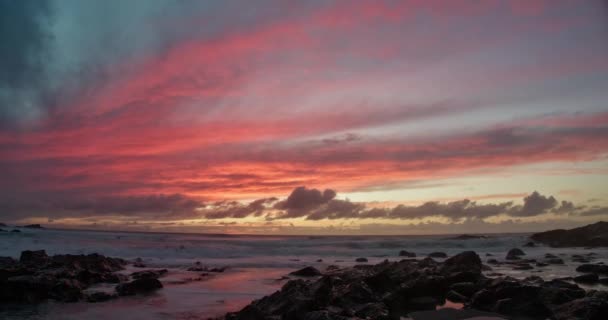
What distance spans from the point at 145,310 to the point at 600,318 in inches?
634

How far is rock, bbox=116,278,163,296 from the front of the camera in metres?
21.2

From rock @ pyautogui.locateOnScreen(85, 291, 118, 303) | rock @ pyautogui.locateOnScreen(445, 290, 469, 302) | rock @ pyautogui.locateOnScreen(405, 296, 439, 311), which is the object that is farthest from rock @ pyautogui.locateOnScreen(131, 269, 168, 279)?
rock @ pyautogui.locateOnScreen(445, 290, 469, 302)

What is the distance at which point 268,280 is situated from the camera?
27.6m

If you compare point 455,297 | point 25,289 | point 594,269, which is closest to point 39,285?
point 25,289

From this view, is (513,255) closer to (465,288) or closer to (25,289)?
(465,288)

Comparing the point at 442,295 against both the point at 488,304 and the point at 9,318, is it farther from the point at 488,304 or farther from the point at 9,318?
the point at 9,318

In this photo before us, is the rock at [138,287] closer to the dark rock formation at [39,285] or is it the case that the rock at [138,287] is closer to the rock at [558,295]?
the dark rock formation at [39,285]

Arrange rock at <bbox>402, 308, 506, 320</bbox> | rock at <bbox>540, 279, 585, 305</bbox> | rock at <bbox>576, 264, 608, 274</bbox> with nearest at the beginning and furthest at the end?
1. rock at <bbox>402, 308, 506, 320</bbox>
2. rock at <bbox>540, 279, 585, 305</bbox>
3. rock at <bbox>576, 264, 608, 274</bbox>

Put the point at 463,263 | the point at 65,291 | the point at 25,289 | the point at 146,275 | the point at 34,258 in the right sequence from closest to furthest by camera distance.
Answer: the point at 25,289 < the point at 65,291 < the point at 146,275 < the point at 463,263 < the point at 34,258

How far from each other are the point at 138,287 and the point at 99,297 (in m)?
2.53

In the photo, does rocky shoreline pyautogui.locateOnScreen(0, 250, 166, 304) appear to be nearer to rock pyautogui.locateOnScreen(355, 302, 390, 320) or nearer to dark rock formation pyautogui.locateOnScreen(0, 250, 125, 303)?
dark rock formation pyautogui.locateOnScreen(0, 250, 125, 303)

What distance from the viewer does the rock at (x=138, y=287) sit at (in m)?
21.2

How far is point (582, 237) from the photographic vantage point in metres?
58.3

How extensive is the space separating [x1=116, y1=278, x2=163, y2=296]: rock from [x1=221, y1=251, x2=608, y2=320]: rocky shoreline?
334 inches
